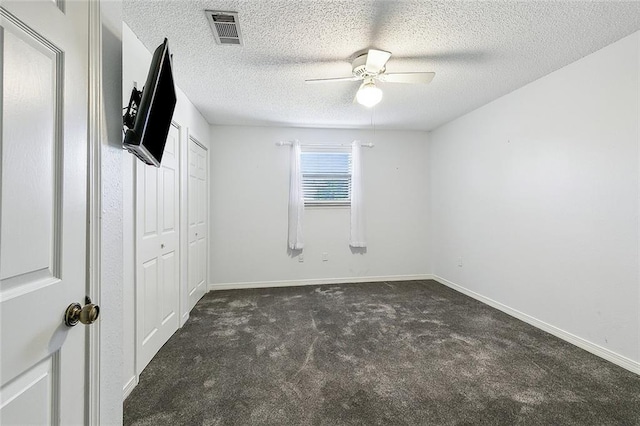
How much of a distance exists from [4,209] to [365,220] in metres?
4.15

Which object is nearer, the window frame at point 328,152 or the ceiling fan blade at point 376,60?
the ceiling fan blade at point 376,60

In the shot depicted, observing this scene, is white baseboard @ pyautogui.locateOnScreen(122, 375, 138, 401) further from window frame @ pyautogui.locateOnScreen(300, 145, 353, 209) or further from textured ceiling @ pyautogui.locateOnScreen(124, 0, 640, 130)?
window frame @ pyautogui.locateOnScreen(300, 145, 353, 209)

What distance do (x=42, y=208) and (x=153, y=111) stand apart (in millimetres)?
648

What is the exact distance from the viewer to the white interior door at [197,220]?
3.25m

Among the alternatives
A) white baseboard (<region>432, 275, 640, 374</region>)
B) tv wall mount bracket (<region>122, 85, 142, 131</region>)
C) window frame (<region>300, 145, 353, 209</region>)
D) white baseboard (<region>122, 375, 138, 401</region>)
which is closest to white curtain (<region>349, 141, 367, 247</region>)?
window frame (<region>300, 145, 353, 209</region>)

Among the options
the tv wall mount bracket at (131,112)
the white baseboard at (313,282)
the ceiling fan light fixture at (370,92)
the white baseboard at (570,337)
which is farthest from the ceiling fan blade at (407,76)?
the white baseboard at (313,282)

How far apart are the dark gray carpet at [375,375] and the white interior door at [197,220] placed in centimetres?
52

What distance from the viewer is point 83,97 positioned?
87cm

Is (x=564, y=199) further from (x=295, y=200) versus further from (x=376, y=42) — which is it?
(x=295, y=200)

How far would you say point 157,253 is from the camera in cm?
236

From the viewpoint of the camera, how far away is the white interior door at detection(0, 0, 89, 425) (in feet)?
2.05

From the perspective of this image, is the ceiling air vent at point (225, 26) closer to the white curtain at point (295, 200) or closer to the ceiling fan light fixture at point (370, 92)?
the ceiling fan light fixture at point (370, 92)

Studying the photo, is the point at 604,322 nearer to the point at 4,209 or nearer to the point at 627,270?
the point at 627,270

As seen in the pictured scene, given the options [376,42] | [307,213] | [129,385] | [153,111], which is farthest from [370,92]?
[129,385]
